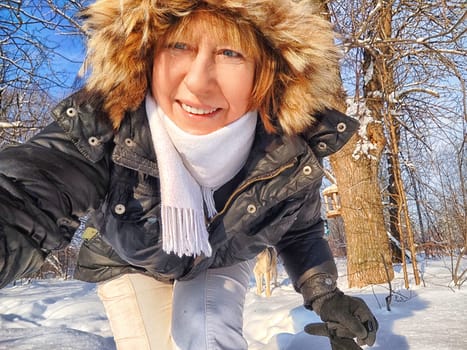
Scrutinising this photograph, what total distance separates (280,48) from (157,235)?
794mm

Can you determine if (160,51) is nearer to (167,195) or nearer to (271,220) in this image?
(167,195)

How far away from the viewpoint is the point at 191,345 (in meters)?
1.40

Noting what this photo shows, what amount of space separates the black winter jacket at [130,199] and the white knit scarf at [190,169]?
0.04 meters

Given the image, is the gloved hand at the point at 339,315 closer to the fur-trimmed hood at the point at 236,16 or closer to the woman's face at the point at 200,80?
the fur-trimmed hood at the point at 236,16

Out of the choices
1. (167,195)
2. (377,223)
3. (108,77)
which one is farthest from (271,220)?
(377,223)

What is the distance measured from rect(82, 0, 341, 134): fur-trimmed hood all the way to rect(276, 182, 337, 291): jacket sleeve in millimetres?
409

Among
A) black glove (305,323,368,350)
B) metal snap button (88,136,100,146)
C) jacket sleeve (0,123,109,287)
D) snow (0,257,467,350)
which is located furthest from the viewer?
snow (0,257,467,350)

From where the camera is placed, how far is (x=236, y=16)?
1.35m

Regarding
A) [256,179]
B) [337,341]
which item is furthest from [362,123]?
[256,179]

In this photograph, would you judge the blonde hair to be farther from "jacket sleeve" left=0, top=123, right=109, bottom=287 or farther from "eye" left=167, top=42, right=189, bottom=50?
"jacket sleeve" left=0, top=123, right=109, bottom=287

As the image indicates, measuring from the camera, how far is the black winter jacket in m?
1.01

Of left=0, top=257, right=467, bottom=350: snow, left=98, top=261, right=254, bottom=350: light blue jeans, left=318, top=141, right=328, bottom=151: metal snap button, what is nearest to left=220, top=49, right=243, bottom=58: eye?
left=318, top=141, right=328, bottom=151: metal snap button

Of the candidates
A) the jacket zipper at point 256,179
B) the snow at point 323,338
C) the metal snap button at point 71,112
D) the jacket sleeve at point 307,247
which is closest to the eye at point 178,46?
the metal snap button at point 71,112

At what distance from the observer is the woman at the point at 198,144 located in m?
1.29
